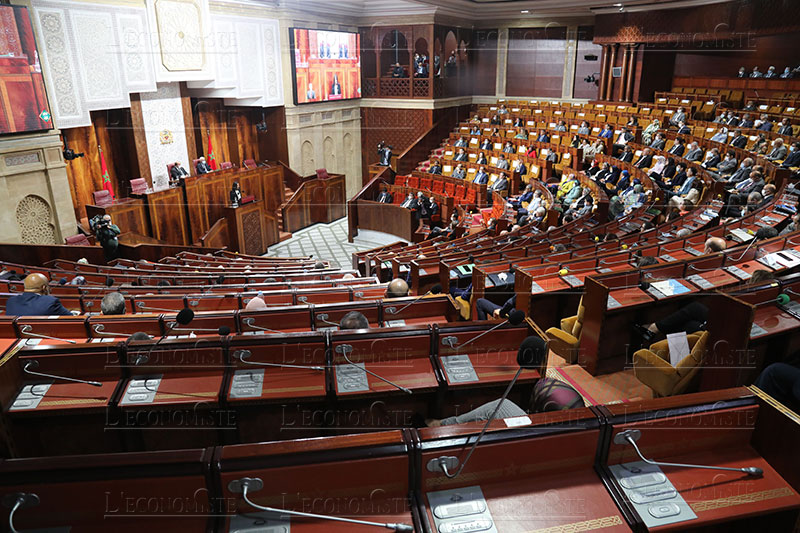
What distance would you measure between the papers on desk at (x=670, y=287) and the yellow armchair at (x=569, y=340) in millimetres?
706

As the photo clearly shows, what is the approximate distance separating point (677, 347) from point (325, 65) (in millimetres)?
14996

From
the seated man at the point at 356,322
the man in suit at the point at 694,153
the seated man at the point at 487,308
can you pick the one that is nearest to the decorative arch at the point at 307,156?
the man in suit at the point at 694,153

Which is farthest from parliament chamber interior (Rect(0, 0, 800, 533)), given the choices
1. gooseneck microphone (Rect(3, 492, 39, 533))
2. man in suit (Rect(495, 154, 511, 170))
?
man in suit (Rect(495, 154, 511, 170))

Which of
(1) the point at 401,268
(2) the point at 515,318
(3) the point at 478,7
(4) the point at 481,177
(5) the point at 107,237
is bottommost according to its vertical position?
(5) the point at 107,237

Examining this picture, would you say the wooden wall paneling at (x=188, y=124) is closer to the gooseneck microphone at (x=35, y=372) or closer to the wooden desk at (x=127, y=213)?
the wooden desk at (x=127, y=213)

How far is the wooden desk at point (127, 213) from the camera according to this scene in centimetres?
1092

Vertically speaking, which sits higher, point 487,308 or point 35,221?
point 487,308

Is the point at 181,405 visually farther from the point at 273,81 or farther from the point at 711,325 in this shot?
the point at 273,81

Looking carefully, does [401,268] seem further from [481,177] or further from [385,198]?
[385,198]

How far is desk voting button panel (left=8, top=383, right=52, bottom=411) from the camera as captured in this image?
9.29ft

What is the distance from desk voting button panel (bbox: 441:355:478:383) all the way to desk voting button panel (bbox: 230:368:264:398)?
112 centimetres

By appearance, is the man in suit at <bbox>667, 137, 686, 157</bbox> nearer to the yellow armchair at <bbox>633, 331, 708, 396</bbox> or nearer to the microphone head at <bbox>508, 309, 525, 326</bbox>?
the yellow armchair at <bbox>633, 331, 708, 396</bbox>

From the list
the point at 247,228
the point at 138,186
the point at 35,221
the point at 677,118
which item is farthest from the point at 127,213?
the point at 677,118

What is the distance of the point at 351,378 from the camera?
10.3ft
